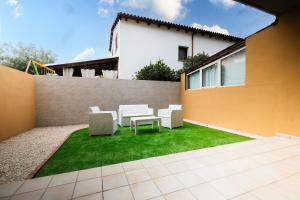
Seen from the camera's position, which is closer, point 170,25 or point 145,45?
point 145,45

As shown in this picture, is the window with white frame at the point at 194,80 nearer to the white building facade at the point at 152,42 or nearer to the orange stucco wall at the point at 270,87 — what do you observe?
the orange stucco wall at the point at 270,87

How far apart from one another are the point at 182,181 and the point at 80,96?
250 inches

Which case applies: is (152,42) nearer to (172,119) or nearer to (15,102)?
(172,119)

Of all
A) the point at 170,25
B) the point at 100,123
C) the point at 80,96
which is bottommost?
the point at 100,123

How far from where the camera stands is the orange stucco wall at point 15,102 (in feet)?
15.3

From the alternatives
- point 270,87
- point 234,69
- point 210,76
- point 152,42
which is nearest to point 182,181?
point 270,87

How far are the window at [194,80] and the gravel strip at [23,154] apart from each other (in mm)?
6003

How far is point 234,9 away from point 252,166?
469 inches

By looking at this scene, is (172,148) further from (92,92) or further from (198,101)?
(92,92)

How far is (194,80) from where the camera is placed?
7.91 meters

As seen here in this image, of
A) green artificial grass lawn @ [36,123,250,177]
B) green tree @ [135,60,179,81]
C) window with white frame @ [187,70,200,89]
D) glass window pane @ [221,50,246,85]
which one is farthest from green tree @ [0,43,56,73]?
glass window pane @ [221,50,246,85]

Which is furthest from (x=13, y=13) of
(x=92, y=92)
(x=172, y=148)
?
(x=172, y=148)

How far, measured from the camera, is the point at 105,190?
6.42 ft

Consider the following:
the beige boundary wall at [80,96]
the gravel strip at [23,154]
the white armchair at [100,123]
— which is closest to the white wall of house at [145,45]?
the beige boundary wall at [80,96]
